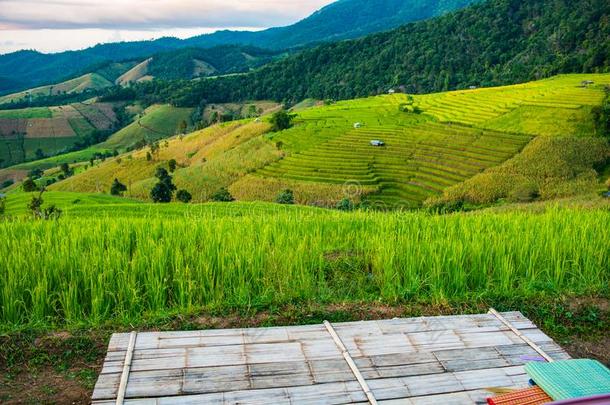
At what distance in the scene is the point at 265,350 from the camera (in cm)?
457

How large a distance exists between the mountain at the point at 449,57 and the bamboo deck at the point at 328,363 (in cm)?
9177

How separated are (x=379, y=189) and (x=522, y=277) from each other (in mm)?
44626

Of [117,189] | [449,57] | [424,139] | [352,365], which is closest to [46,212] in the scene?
[352,365]

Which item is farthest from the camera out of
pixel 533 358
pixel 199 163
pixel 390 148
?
pixel 199 163

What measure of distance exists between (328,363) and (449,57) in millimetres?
133490

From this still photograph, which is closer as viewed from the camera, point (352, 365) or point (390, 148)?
point (352, 365)

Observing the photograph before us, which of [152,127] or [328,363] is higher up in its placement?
[328,363]

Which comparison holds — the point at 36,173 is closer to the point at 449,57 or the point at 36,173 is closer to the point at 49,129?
the point at 49,129

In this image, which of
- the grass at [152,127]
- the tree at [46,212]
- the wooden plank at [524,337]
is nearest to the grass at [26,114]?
the grass at [152,127]

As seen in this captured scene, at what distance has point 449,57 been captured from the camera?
12812cm

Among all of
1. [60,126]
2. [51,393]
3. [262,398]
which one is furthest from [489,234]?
[60,126]

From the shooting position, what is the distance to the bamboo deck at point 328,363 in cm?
395

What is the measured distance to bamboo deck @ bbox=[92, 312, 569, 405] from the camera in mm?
3953

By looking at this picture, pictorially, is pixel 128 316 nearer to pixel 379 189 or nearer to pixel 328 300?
pixel 328 300
